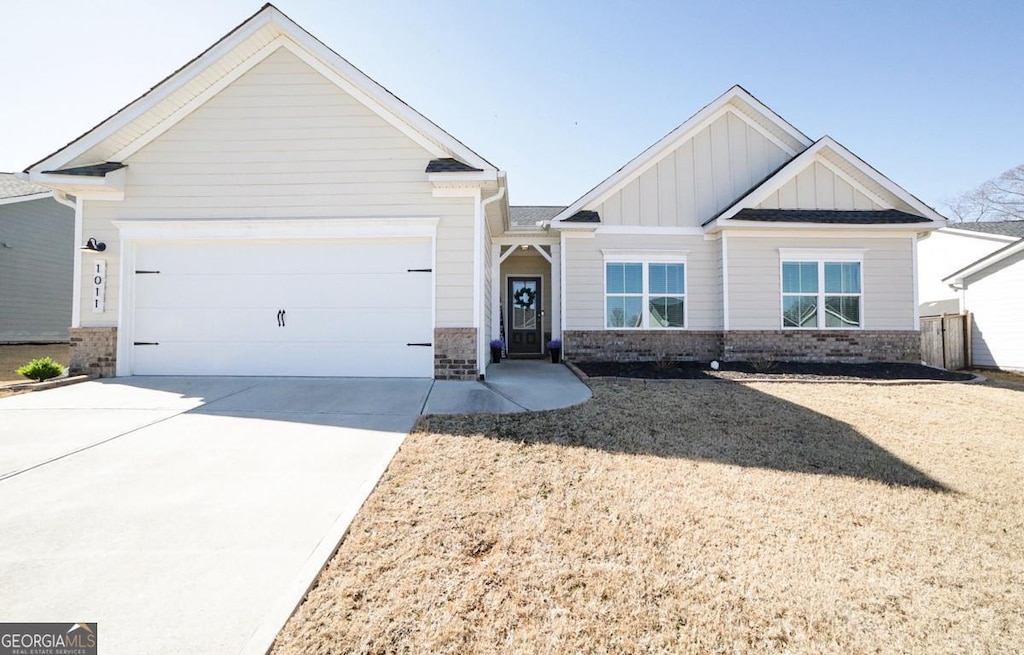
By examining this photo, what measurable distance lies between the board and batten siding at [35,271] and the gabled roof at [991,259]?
29.1 metres

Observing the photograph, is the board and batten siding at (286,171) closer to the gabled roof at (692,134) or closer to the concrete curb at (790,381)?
the concrete curb at (790,381)

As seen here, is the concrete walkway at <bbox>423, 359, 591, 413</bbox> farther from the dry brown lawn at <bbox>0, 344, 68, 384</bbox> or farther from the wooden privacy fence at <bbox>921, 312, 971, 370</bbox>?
the wooden privacy fence at <bbox>921, 312, 971, 370</bbox>

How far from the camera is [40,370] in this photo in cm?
639

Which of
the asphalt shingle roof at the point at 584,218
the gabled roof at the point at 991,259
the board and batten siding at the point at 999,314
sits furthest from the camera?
the gabled roof at the point at 991,259

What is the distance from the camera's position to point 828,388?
7152 millimetres

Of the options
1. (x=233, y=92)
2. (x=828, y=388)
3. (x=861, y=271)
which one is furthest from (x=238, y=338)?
(x=861, y=271)

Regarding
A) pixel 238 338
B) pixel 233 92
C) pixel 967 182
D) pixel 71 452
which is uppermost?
pixel 967 182

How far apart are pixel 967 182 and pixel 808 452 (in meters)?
36.5

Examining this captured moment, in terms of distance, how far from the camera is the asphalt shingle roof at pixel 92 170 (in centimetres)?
668

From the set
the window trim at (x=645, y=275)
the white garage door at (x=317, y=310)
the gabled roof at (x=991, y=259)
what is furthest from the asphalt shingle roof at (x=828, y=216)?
the white garage door at (x=317, y=310)

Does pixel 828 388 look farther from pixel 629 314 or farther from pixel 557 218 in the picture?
pixel 557 218

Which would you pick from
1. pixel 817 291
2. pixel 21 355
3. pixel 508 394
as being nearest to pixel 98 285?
pixel 21 355

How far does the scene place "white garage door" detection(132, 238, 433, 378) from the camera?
22.4 feet

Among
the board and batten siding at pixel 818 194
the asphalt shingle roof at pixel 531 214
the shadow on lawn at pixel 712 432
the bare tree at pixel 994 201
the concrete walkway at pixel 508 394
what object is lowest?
the shadow on lawn at pixel 712 432
